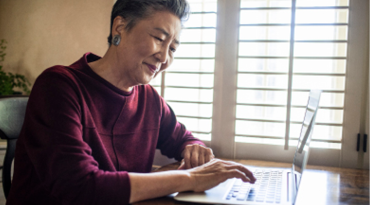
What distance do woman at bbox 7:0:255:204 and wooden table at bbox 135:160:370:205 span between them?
0.34 feet

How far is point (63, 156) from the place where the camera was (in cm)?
86

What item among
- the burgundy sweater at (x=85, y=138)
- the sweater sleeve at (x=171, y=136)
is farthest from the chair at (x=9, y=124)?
the sweater sleeve at (x=171, y=136)

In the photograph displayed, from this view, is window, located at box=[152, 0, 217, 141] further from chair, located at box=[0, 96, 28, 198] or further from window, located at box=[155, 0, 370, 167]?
chair, located at box=[0, 96, 28, 198]

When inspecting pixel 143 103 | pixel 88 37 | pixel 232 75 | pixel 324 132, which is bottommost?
pixel 324 132

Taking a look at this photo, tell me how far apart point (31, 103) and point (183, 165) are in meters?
0.60

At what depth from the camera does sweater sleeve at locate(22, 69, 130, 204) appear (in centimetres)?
85

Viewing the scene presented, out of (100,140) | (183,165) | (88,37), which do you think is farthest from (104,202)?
(88,37)

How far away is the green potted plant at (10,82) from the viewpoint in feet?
6.35

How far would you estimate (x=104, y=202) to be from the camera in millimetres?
846

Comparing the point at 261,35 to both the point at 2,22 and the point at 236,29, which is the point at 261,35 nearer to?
the point at 236,29

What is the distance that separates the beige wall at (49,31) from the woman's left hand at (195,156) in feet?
2.95

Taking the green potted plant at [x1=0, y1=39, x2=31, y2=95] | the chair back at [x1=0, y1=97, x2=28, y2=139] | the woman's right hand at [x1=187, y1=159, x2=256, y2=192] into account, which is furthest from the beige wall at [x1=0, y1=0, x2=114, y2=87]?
the woman's right hand at [x1=187, y1=159, x2=256, y2=192]

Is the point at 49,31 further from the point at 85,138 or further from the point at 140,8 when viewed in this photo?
the point at 85,138

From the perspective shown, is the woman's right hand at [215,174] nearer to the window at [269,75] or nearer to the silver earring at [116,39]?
the silver earring at [116,39]
